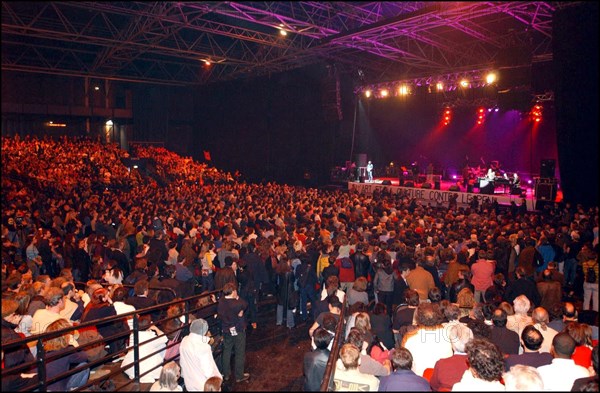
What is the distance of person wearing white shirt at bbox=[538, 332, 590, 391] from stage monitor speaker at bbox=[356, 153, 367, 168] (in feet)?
58.9

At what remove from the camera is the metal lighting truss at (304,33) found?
12.0 meters

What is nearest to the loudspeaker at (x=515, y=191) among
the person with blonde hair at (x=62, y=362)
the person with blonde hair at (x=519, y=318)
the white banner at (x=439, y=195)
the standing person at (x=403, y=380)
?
the white banner at (x=439, y=195)

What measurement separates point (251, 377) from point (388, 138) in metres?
19.3

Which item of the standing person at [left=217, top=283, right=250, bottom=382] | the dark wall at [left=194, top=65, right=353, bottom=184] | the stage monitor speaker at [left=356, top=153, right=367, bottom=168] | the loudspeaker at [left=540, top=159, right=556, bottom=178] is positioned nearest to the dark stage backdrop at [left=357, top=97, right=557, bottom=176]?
the stage monitor speaker at [left=356, top=153, right=367, bottom=168]

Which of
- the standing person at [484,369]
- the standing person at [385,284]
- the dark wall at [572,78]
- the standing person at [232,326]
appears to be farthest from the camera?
the standing person at [385,284]

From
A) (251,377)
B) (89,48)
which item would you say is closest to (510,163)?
(251,377)

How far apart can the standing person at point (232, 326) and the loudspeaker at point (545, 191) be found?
13240 millimetres

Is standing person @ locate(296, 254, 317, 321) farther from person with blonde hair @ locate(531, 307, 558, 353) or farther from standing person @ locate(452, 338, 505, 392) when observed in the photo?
standing person @ locate(452, 338, 505, 392)

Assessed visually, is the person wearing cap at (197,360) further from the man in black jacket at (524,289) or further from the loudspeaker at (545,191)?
the loudspeaker at (545,191)

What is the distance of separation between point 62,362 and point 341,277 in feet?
13.6

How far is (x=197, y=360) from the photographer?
12.5 ft

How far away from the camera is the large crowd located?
358 centimetres

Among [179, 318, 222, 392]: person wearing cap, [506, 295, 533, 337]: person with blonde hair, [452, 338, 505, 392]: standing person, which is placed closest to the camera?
[452, 338, 505, 392]: standing person

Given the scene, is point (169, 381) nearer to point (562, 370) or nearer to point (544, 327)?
point (562, 370)
